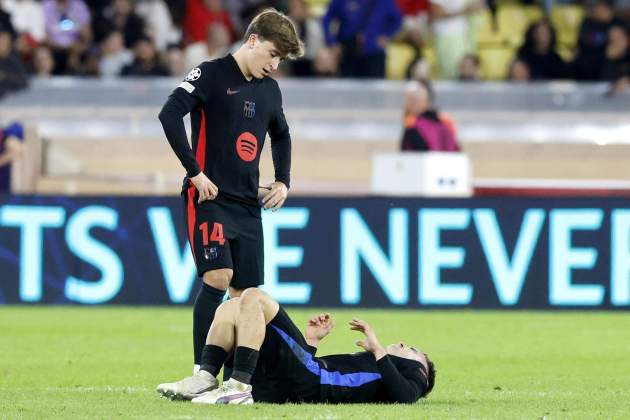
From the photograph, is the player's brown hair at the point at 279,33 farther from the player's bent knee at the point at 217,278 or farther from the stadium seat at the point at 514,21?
the stadium seat at the point at 514,21

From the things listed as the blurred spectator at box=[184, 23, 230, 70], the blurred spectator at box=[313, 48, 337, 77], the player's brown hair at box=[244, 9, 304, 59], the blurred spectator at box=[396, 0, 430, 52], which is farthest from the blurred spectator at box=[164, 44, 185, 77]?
the player's brown hair at box=[244, 9, 304, 59]

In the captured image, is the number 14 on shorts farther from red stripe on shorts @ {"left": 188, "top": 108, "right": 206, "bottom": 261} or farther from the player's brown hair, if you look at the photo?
the player's brown hair

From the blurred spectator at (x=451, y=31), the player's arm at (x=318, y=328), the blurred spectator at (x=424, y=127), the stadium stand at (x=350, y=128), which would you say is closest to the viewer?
the player's arm at (x=318, y=328)

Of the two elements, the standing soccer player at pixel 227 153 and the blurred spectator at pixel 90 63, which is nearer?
the standing soccer player at pixel 227 153

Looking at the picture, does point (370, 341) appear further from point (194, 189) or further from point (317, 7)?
point (317, 7)

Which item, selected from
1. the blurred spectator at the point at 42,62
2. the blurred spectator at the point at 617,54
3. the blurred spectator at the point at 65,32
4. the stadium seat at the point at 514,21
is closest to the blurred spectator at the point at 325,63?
the stadium seat at the point at 514,21

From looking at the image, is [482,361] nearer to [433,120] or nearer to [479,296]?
[479,296]

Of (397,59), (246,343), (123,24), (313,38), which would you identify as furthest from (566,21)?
(246,343)

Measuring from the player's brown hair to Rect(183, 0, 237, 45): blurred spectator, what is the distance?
12.0 metres

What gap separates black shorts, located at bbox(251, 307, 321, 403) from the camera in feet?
26.8

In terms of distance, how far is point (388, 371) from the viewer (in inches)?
321

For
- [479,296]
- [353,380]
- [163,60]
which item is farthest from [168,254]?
[353,380]

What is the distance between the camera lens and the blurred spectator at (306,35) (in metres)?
20.5

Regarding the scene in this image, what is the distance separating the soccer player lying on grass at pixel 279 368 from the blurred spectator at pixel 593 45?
12.8 meters
